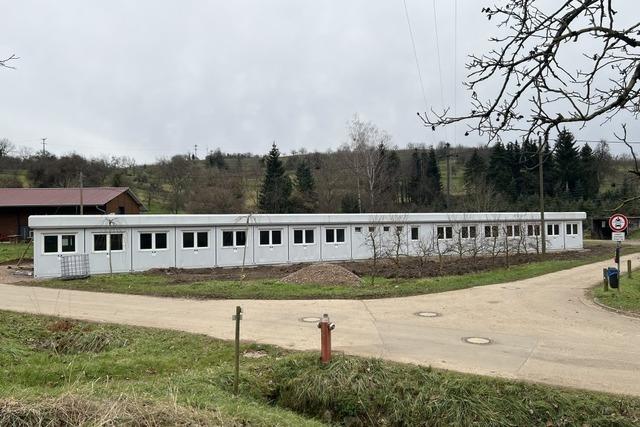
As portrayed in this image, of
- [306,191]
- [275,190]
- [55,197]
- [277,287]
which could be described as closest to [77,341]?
[277,287]

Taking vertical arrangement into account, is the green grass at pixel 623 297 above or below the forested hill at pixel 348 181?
below

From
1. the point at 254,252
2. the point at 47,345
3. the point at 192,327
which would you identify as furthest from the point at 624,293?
the point at 254,252

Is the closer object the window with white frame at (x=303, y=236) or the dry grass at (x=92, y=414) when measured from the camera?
the dry grass at (x=92, y=414)

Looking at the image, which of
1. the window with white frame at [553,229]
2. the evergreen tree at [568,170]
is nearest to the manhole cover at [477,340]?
the window with white frame at [553,229]

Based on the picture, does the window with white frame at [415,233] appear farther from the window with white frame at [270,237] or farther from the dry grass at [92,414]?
the dry grass at [92,414]

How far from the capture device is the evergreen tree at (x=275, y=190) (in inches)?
2405

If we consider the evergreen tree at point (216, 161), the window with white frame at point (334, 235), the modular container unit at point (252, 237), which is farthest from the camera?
the evergreen tree at point (216, 161)

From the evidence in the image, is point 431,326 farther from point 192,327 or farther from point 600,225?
point 600,225

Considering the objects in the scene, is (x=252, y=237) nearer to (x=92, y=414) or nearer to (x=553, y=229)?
(x=553, y=229)

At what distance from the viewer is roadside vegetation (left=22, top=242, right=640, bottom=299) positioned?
57.1 ft

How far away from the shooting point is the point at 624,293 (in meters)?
16.5

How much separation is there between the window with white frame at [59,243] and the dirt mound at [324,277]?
1150 centimetres

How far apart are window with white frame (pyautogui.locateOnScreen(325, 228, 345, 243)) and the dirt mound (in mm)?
10520

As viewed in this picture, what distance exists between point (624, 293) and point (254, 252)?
19323 millimetres
